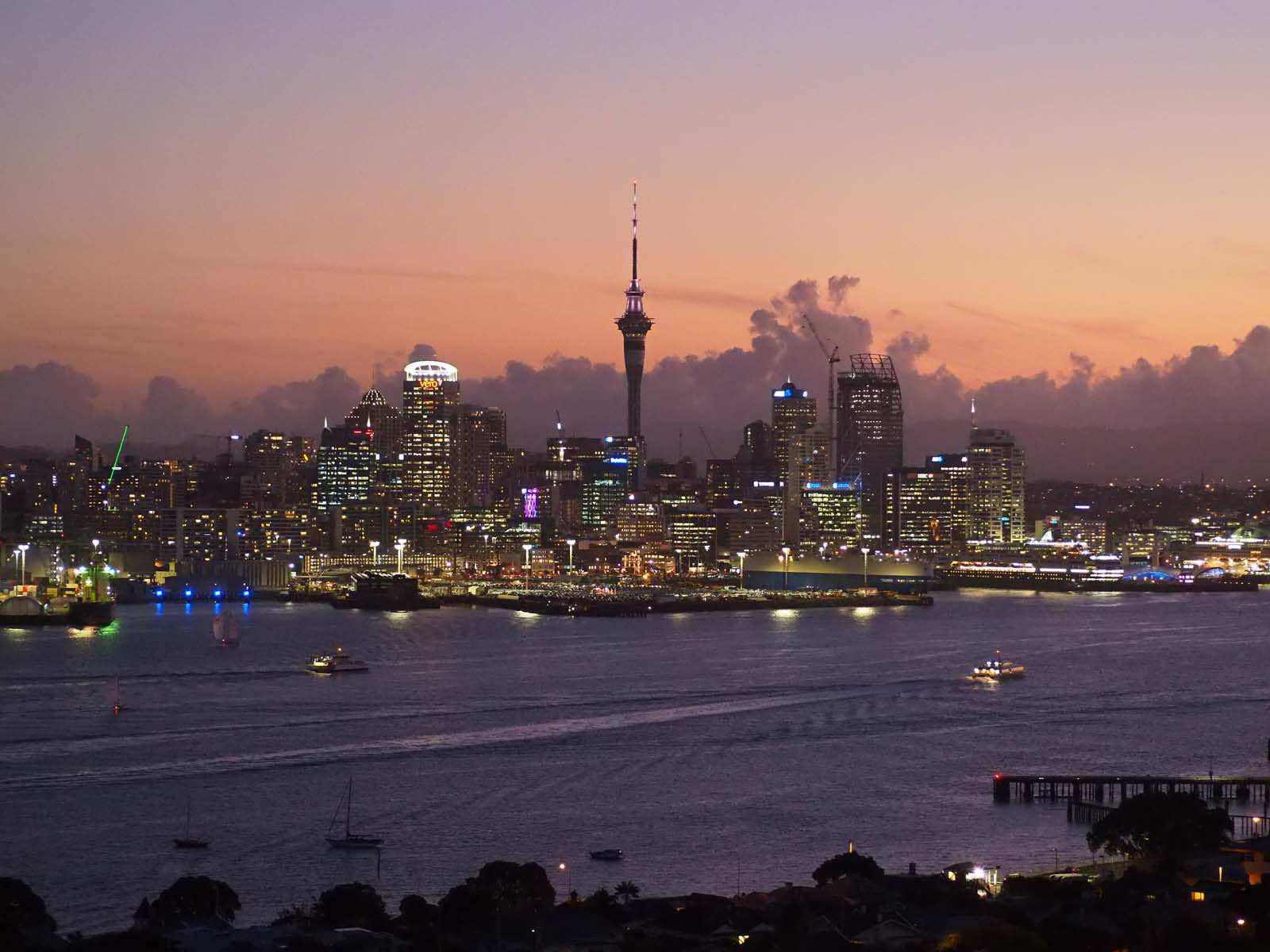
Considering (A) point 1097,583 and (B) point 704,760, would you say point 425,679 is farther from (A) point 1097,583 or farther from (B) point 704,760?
(A) point 1097,583

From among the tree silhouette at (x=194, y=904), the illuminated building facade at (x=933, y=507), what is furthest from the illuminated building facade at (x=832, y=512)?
the tree silhouette at (x=194, y=904)

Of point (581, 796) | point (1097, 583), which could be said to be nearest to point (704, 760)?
point (581, 796)

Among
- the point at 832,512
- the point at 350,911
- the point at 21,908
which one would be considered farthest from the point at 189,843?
the point at 832,512

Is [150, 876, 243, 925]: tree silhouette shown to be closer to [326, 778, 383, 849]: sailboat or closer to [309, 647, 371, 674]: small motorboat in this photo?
[326, 778, 383, 849]: sailboat

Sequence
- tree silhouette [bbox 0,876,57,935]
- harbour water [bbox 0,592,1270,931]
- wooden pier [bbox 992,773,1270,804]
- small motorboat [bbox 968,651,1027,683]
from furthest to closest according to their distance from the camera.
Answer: small motorboat [bbox 968,651,1027,683] → wooden pier [bbox 992,773,1270,804] → harbour water [bbox 0,592,1270,931] → tree silhouette [bbox 0,876,57,935]

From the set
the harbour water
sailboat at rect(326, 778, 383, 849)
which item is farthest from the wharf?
sailboat at rect(326, 778, 383, 849)

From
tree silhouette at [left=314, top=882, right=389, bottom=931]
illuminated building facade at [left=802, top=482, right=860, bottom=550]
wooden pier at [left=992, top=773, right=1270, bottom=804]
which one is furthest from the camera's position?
illuminated building facade at [left=802, top=482, right=860, bottom=550]

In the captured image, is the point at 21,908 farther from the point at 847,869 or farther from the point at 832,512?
the point at 832,512
